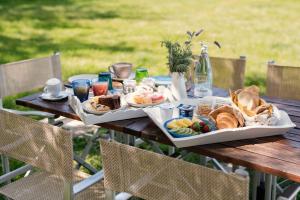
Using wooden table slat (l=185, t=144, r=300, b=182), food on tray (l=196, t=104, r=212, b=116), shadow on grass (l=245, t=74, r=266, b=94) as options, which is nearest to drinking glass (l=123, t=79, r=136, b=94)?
food on tray (l=196, t=104, r=212, b=116)

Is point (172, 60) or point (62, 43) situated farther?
point (62, 43)

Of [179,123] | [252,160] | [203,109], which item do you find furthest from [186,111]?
[252,160]

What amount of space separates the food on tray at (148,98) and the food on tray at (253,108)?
42 centimetres

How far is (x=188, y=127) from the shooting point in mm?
2234

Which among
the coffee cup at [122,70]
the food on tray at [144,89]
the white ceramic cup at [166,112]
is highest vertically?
the coffee cup at [122,70]

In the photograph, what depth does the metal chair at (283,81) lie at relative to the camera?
3.13m

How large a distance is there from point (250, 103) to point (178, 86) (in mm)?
503

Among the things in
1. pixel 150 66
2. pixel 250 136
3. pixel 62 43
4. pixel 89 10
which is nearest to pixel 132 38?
pixel 62 43

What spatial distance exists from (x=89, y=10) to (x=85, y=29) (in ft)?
7.07

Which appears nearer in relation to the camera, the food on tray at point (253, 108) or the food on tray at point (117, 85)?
the food on tray at point (253, 108)

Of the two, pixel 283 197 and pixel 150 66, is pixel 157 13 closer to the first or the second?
pixel 150 66

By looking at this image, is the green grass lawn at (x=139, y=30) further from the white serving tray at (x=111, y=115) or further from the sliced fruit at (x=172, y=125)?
the sliced fruit at (x=172, y=125)

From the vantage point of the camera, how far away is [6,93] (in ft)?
10.7

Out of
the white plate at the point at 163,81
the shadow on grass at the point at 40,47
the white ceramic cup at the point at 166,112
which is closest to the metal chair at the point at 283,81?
the white plate at the point at 163,81
